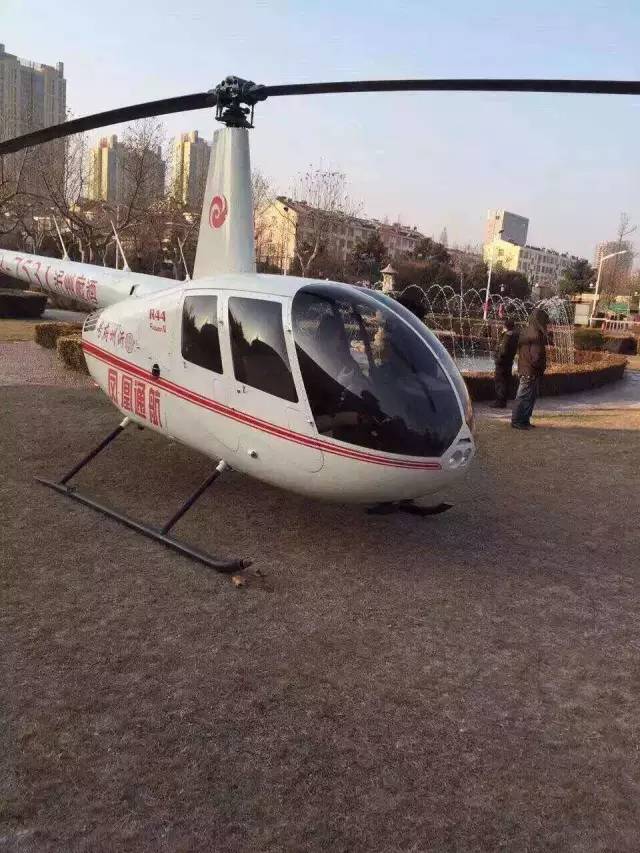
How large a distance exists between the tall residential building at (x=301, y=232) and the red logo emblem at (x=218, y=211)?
3273 cm

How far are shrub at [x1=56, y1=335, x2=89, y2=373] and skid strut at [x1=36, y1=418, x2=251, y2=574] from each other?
6552mm

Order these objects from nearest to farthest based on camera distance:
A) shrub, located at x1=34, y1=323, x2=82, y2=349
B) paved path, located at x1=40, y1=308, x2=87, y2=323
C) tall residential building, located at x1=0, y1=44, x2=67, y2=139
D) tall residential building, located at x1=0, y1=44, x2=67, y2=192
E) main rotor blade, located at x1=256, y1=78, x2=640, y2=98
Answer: main rotor blade, located at x1=256, y1=78, x2=640, y2=98 < shrub, located at x1=34, y1=323, x2=82, y2=349 < paved path, located at x1=40, y1=308, x2=87, y2=323 < tall residential building, located at x1=0, y1=44, x2=67, y2=192 < tall residential building, located at x1=0, y1=44, x2=67, y2=139

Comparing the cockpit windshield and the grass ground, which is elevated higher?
the cockpit windshield

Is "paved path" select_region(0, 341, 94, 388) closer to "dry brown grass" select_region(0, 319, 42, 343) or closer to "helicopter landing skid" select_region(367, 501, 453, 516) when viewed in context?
"dry brown grass" select_region(0, 319, 42, 343)

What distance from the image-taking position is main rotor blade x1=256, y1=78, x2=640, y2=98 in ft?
13.7

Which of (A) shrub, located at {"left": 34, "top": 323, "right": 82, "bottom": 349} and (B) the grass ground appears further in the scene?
(A) shrub, located at {"left": 34, "top": 323, "right": 82, "bottom": 349}

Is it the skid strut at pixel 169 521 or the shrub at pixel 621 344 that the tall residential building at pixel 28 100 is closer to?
the shrub at pixel 621 344

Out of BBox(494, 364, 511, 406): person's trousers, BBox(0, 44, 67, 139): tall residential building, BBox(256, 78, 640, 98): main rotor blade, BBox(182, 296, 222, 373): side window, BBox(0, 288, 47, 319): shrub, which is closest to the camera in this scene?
BBox(256, 78, 640, 98): main rotor blade

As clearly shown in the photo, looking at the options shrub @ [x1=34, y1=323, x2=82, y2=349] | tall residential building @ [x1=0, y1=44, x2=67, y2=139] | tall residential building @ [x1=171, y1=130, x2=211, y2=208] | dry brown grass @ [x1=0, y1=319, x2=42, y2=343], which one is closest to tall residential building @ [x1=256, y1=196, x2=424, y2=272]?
tall residential building @ [x1=171, y1=130, x2=211, y2=208]

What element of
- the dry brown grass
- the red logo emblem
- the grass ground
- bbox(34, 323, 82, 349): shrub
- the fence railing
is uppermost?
the red logo emblem

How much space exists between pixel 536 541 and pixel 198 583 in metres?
3.02

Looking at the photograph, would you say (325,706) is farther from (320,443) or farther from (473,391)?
(473,391)

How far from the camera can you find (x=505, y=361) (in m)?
11.5

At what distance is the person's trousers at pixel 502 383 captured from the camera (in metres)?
11.7
